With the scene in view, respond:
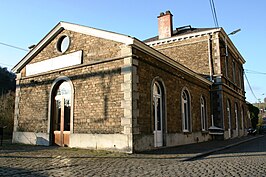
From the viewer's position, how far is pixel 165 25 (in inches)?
777

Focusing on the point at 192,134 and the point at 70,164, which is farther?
the point at 192,134

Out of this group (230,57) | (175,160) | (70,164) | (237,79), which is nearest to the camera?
(70,164)

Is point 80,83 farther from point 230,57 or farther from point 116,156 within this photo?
point 230,57

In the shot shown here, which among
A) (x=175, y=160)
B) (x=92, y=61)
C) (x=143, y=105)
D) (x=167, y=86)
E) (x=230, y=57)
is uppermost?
(x=230, y=57)

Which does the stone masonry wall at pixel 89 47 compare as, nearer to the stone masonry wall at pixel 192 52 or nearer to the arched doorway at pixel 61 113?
the arched doorway at pixel 61 113

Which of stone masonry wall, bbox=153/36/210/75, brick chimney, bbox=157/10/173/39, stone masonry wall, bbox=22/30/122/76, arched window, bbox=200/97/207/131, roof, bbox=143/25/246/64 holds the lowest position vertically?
arched window, bbox=200/97/207/131

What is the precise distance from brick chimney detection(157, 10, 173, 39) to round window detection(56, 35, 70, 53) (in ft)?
33.7

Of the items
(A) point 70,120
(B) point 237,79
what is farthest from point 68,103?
(B) point 237,79

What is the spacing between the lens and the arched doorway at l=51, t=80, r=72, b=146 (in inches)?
420

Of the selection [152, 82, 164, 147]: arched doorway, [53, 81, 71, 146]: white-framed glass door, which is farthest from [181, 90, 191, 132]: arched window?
[53, 81, 71, 146]: white-framed glass door

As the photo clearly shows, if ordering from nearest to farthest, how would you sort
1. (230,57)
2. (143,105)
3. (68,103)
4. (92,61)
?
(143,105), (92,61), (68,103), (230,57)

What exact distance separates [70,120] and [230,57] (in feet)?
50.8

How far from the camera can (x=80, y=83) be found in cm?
1029

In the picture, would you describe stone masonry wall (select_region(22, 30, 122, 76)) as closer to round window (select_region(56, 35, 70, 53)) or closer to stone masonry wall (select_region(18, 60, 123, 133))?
round window (select_region(56, 35, 70, 53))
